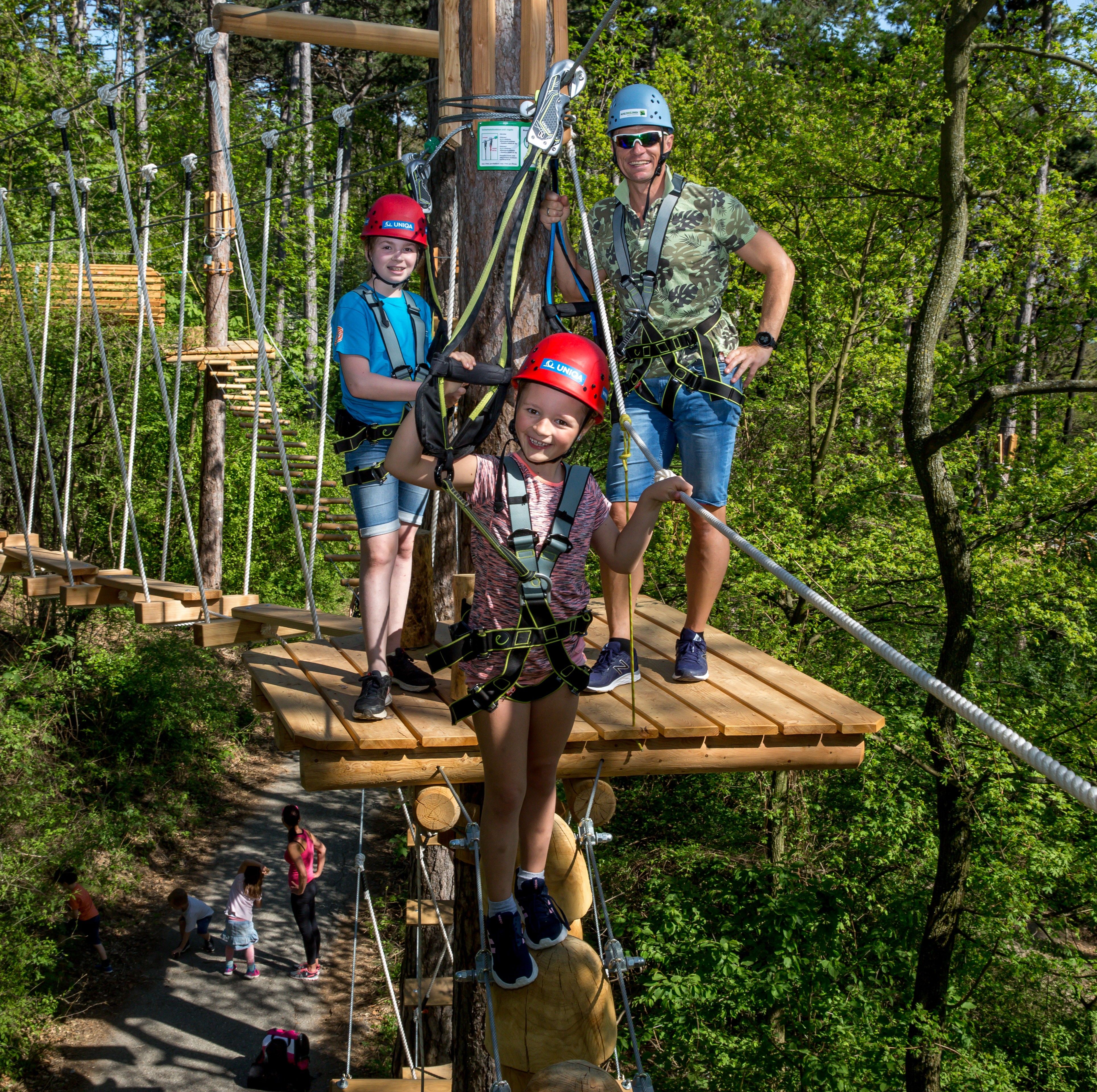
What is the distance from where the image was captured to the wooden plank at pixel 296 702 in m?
2.78

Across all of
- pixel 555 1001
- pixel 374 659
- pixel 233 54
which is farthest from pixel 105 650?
pixel 233 54

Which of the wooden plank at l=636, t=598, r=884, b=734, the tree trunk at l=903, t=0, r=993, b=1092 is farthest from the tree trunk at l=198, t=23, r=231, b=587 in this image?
the wooden plank at l=636, t=598, r=884, b=734

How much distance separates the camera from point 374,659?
123 inches

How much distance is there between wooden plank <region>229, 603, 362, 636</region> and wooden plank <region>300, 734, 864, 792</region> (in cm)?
121

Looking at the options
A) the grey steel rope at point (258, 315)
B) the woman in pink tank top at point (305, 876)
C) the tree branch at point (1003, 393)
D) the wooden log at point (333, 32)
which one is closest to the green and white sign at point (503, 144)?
the wooden log at point (333, 32)

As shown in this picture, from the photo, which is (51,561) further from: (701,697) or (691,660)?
(701,697)

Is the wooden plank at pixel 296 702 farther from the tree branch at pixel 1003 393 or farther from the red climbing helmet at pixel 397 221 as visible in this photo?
the tree branch at pixel 1003 393

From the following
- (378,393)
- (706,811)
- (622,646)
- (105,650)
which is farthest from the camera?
(105,650)

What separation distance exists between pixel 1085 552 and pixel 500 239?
9.33 m

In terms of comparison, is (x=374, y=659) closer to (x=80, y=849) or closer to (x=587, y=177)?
(x=80, y=849)

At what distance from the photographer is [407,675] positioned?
324 centimetres

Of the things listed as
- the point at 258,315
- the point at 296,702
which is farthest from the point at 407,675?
the point at 258,315

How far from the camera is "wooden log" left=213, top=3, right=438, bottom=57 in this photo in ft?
12.1

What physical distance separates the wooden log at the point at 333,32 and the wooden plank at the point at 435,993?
17.1 ft
